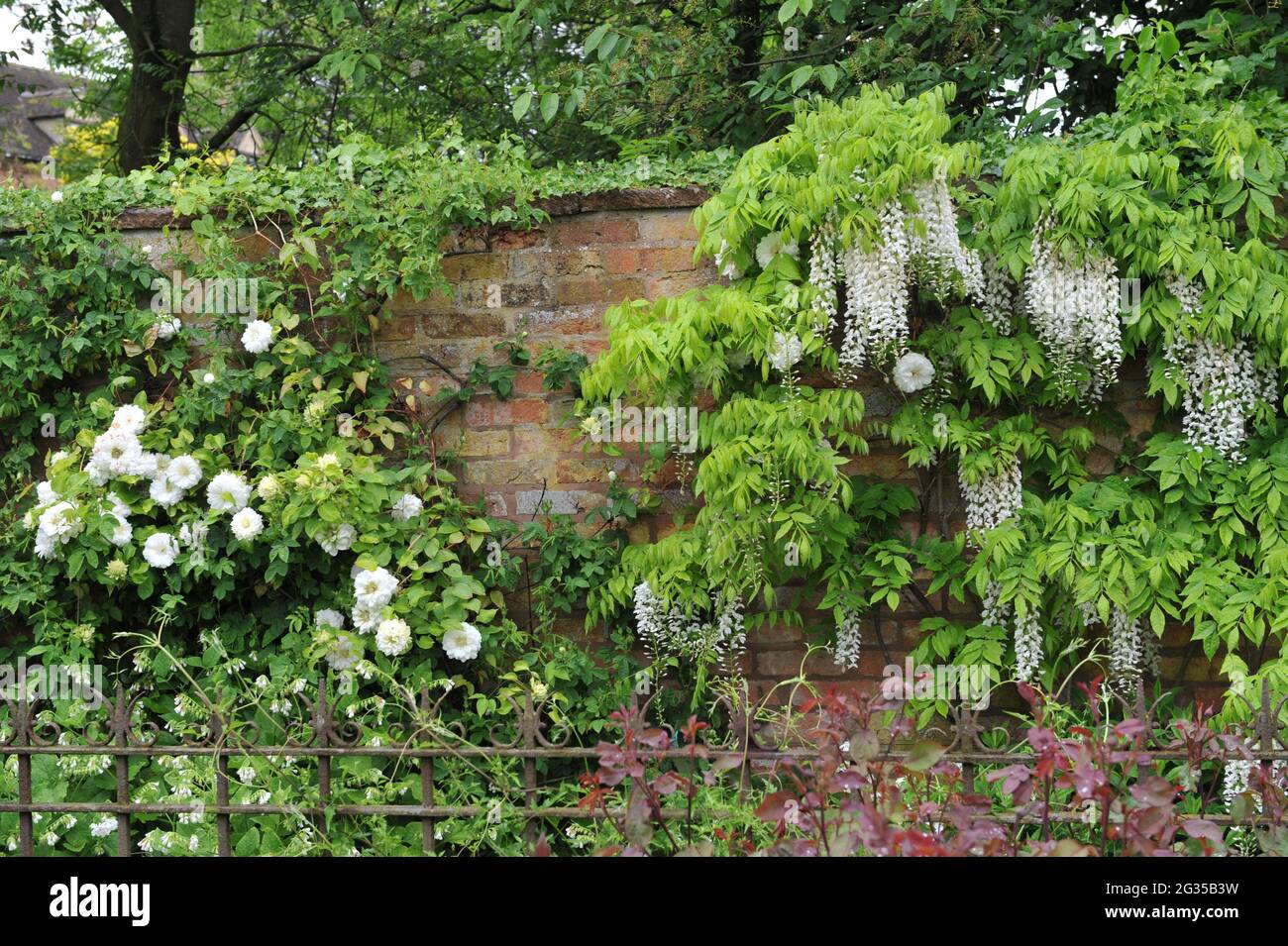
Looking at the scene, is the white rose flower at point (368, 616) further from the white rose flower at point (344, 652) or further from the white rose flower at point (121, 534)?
the white rose flower at point (121, 534)

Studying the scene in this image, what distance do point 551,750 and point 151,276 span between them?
2474 millimetres

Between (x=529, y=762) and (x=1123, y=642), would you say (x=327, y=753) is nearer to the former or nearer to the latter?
(x=529, y=762)

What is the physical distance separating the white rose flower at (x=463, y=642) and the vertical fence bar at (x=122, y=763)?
1024 mm

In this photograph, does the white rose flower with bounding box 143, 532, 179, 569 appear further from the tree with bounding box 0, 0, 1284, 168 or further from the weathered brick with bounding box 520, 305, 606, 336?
the tree with bounding box 0, 0, 1284, 168

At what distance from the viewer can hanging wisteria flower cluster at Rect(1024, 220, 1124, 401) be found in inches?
140

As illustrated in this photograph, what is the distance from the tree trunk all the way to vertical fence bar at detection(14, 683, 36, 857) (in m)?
5.14

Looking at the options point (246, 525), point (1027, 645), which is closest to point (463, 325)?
point (246, 525)

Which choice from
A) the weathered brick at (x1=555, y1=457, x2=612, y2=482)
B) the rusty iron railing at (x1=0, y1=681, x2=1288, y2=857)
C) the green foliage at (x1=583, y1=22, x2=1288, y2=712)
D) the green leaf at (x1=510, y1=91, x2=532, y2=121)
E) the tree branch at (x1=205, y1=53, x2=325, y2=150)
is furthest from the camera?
the tree branch at (x1=205, y1=53, x2=325, y2=150)

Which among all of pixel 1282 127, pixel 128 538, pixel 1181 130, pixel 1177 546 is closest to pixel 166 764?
pixel 128 538

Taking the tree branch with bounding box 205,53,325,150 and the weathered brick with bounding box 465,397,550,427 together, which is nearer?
the weathered brick with bounding box 465,397,550,427

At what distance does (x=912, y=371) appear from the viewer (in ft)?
12.3

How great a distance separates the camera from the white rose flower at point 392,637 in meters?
3.66

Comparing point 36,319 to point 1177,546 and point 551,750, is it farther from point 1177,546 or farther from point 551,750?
point 1177,546

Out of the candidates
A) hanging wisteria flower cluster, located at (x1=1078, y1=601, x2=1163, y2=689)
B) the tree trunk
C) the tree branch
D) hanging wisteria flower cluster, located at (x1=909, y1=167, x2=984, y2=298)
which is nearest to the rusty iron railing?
hanging wisteria flower cluster, located at (x1=1078, y1=601, x2=1163, y2=689)
